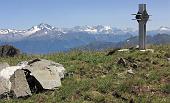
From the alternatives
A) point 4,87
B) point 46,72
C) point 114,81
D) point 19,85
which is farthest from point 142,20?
point 4,87

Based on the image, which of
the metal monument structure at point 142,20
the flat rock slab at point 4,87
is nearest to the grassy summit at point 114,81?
the flat rock slab at point 4,87

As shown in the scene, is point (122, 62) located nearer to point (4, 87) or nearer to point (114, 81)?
point (114, 81)

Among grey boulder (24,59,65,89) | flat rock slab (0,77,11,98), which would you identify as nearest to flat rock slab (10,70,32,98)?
flat rock slab (0,77,11,98)

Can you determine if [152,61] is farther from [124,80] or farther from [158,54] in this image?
[124,80]

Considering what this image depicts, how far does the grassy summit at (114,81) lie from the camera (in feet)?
55.6

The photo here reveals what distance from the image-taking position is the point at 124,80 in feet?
61.2

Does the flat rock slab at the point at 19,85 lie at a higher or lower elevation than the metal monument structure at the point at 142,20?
lower

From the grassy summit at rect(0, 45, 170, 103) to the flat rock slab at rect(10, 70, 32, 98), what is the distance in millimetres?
411

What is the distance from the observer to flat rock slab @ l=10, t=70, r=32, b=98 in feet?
62.1

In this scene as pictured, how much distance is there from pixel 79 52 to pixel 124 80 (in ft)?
31.8

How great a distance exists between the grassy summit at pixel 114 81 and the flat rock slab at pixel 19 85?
1.35 ft

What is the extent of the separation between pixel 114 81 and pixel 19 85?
438cm

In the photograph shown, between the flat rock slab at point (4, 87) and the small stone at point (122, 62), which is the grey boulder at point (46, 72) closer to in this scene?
the flat rock slab at point (4, 87)

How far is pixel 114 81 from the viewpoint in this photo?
18.7m
